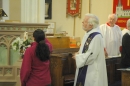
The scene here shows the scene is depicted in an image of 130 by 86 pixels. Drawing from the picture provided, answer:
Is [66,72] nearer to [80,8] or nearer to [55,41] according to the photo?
[55,41]

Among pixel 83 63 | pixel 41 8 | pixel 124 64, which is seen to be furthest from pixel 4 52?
pixel 124 64

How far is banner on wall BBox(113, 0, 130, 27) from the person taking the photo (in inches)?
327

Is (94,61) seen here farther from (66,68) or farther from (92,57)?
(66,68)

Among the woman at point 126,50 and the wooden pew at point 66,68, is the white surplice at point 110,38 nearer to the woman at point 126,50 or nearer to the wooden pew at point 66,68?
the wooden pew at point 66,68

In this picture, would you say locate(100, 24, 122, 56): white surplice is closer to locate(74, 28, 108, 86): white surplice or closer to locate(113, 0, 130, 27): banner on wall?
locate(113, 0, 130, 27): banner on wall

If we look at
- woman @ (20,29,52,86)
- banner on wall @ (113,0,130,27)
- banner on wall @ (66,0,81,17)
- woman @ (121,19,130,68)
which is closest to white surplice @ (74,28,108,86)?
woman @ (20,29,52,86)

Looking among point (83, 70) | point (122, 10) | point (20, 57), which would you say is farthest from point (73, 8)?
point (83, 70)

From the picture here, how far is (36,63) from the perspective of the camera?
4.07 m

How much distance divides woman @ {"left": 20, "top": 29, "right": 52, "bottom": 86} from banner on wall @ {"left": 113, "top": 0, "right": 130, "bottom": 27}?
15.6 feet

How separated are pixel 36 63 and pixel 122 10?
508 centimetres

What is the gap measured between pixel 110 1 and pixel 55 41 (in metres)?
3.27

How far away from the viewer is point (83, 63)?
4.21 meters

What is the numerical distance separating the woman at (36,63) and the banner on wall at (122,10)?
188 inches

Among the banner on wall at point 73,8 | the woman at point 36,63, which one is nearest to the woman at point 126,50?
the woman at point 36,63
